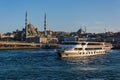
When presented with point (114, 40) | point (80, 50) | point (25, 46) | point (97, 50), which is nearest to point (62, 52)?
point (80, 50)

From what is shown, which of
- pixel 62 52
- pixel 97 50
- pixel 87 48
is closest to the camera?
pixel 62 52

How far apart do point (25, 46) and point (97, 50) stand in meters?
75.6

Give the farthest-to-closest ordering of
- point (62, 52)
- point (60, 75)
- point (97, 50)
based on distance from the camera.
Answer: point (97, 50), point (62, 52), point (60, 75)

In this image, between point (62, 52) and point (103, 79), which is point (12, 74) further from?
point (62, 52)

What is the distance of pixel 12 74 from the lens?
127 feet

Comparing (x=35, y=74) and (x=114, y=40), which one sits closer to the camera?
(x=35, y=74)

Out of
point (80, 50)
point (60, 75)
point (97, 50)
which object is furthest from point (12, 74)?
point (97, 50)

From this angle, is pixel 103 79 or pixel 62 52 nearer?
pixel 103 79

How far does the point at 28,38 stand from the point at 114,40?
132ft

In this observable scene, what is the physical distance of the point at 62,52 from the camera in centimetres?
6744

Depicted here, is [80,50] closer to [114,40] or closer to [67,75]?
[67,75]

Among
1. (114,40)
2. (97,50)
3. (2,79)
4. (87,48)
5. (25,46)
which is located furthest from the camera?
(114,40)

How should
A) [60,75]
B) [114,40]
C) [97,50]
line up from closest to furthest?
[60,75], [97,50], [114,40]


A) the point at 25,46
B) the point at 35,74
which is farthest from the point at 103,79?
the point at 25,46
